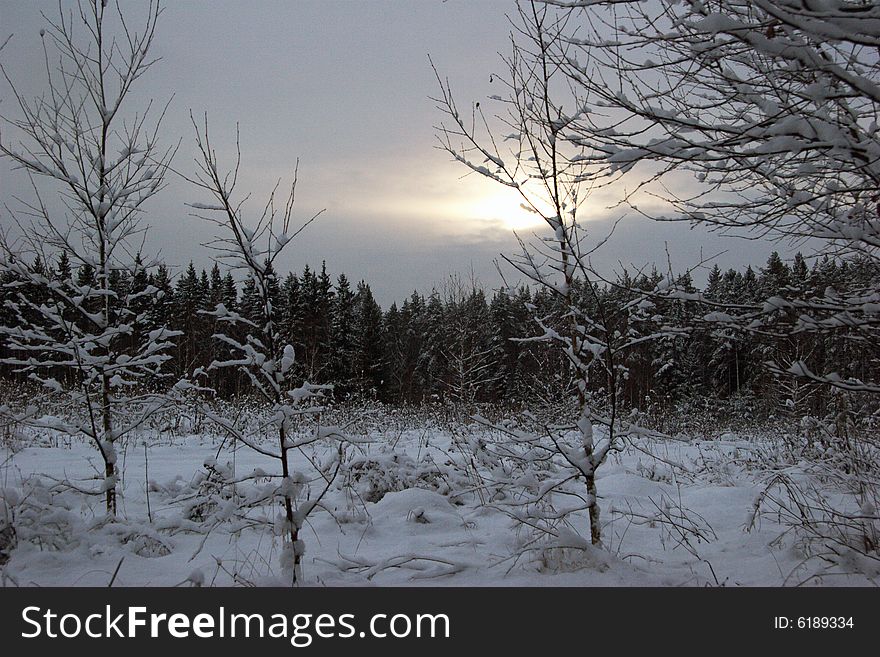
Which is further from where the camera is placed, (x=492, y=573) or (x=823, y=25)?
(x=492, y=573)

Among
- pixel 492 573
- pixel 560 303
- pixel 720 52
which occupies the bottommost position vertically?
pixel 492 573

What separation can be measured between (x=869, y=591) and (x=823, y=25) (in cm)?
264

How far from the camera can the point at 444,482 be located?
17.8 feet

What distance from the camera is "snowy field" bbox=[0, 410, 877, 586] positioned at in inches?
124

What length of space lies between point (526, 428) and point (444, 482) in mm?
2984

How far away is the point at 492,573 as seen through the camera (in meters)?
3.28

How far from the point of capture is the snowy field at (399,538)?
3139 millimetres

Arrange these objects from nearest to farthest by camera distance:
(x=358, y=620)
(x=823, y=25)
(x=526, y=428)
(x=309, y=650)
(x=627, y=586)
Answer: (x=823, y=25)
(x=309, y=650)
(x=358, y=620)
(x=627, y=586)
(x=526, y=428)

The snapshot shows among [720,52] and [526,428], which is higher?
[720,52]

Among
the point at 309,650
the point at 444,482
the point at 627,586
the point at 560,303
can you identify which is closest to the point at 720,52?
the point at 560,303

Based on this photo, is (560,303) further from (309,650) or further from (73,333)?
(73,333)

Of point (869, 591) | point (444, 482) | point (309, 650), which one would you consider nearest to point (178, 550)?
point (309, 650)

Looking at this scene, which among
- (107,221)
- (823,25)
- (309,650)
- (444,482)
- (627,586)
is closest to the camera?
(823,25)

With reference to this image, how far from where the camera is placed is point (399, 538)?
4.08m
